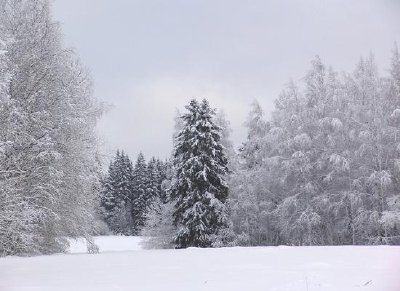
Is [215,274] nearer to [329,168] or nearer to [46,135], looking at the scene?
[46,135]

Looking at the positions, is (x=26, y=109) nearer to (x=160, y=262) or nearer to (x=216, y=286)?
(x=160, y=262)

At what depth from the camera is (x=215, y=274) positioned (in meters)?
8.91

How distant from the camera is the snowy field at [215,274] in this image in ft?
24.0

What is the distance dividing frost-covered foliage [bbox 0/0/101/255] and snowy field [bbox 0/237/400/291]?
4.53 m

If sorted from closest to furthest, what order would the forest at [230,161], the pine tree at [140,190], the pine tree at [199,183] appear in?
the forest at [230,161], the pine tree at [199,183], the pine tree at [140,190]

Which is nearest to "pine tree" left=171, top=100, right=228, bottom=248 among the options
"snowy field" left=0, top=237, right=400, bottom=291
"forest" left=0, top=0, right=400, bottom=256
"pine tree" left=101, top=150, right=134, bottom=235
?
"forest" left=0, top=0, right=400, bottom=256

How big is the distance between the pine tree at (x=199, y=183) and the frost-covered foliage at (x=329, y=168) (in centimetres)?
252

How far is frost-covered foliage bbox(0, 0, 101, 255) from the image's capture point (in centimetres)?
1557

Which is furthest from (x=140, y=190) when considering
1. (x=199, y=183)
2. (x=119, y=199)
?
(x=199, y=183)

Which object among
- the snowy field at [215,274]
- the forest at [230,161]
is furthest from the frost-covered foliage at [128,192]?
the snowy field at [215,274]

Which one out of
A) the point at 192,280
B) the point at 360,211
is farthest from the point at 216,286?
the point at 360,211

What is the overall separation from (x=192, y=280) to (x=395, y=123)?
880 inches

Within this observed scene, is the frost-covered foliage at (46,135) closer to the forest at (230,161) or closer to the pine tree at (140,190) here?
the forest at (230,161)

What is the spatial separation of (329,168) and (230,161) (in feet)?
28.0
